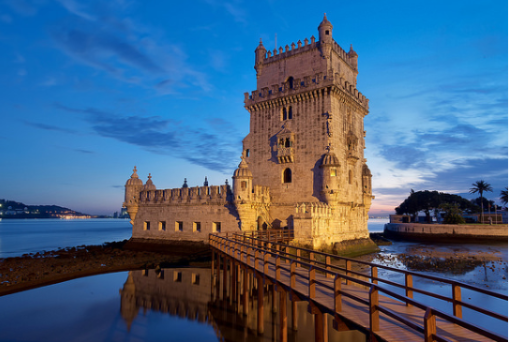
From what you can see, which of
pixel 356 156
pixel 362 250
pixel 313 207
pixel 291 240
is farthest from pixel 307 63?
pixel 362 250

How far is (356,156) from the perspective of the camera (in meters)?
32.1

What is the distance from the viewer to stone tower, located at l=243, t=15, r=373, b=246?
2931 centimetres

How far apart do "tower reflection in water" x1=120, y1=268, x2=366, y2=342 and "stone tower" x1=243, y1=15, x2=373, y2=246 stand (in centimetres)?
935

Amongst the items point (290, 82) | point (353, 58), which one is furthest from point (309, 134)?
point (353, 58)

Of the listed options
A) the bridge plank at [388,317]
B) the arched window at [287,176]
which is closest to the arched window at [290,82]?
the arched window at [287,176]

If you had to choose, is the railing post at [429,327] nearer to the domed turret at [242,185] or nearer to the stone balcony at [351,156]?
the domed turret at [242,185]

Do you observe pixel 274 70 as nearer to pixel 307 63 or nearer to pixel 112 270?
pixel 307 63

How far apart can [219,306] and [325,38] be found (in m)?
25.1

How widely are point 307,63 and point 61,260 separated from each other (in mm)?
29612

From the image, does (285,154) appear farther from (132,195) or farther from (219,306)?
(132,195)

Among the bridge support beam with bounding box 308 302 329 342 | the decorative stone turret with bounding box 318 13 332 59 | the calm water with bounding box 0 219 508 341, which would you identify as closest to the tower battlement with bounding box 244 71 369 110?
the decorative stone turret with bounding box 318 13 332 59

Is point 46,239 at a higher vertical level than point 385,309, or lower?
lower

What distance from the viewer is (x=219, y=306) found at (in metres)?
17.3

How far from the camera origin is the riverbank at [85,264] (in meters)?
22.4
